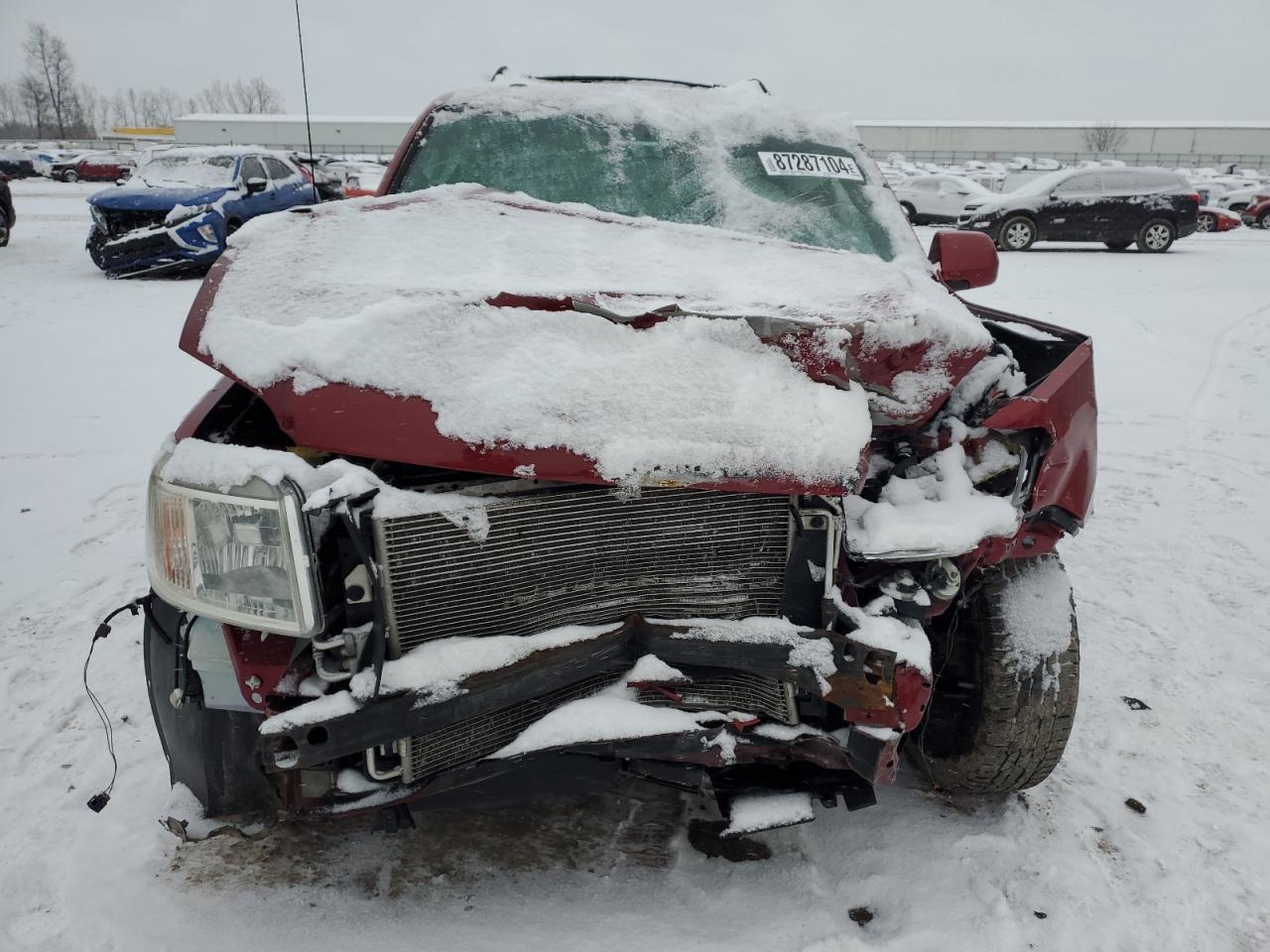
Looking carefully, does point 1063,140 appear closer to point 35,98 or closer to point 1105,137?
point 1105,137

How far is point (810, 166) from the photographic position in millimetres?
3062

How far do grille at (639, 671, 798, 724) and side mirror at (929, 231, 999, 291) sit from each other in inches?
69.0

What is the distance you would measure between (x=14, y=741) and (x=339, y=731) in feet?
5.04

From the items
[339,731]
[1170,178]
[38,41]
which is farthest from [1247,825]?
[38,41]

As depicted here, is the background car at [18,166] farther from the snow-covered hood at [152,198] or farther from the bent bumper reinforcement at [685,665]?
the bent bumper reinforcement at [685,665]

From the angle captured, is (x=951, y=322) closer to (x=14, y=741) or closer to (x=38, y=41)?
(x=14, y=741)

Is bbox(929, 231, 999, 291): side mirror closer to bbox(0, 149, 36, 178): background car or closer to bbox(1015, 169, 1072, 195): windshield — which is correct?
bbox(1015, 169, 1072, 195): windshield

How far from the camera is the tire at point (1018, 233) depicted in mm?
14664

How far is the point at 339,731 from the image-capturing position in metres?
1.55

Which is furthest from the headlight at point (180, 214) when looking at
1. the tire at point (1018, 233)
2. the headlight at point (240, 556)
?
the tire at point (1018, 233)

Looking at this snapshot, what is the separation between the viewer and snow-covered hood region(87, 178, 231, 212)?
32.4ft

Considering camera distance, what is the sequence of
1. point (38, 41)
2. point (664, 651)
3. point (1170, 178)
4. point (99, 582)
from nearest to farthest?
1. point (664, 651)
2. point (99, 582)
3. point (1170, 178)
4. point (38, 41)

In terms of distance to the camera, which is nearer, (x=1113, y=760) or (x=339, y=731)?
(x=339, y=731)

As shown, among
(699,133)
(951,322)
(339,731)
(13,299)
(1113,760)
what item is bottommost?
(13,299)
